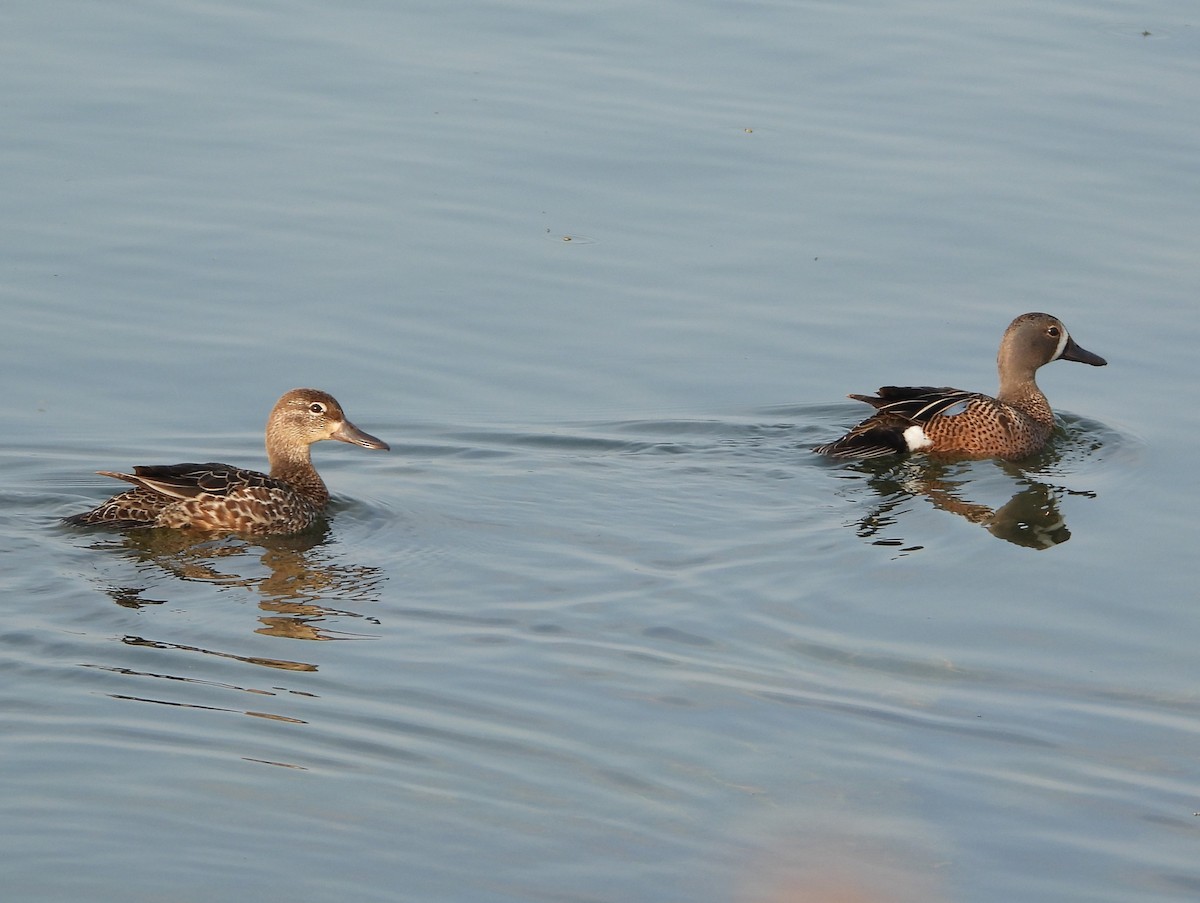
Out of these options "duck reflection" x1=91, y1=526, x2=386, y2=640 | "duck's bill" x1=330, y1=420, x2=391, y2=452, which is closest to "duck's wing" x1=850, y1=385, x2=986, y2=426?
"duck's bill" x1=330, y1=420, x2=391, y2=452

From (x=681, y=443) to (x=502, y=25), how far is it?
7.77m

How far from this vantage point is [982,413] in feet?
40.1

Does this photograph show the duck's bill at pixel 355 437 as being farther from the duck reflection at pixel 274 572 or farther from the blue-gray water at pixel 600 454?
the duck reflection at pixel 274 572

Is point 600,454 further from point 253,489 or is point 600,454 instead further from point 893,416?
point 253,489

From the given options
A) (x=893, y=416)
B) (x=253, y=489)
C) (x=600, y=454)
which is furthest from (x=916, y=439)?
(x=253, y=489)

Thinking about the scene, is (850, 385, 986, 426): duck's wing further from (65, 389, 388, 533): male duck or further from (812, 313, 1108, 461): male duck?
(65, 389, 388, 533): male duck

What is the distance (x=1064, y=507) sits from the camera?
37.2ft

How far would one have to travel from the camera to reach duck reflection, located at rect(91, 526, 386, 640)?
9.05m

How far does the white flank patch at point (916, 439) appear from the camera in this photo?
12.1m

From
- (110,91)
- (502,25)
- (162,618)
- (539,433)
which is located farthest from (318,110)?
(162,618)

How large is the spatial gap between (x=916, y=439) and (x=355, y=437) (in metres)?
3.55

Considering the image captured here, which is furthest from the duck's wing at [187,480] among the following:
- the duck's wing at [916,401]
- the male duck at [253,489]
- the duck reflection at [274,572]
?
the duck's wing at [916,401]

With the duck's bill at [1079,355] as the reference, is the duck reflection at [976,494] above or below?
below

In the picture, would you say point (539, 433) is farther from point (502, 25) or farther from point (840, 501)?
point (502, 25)
